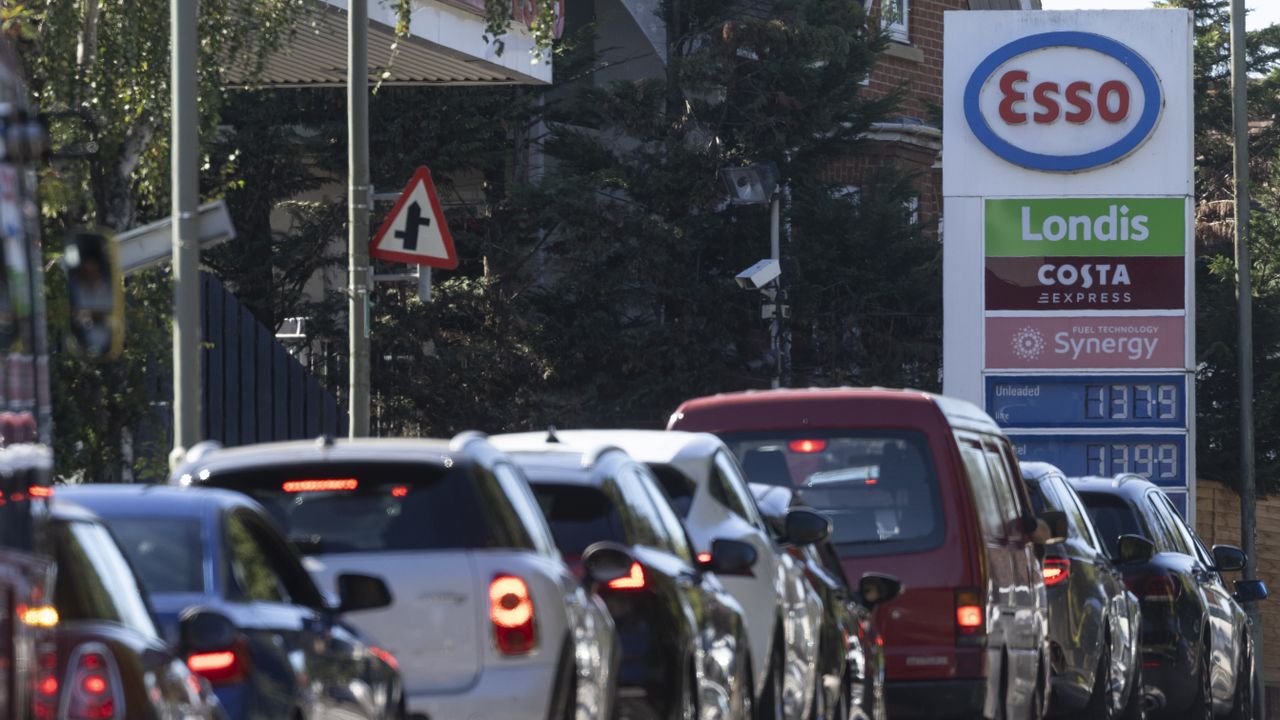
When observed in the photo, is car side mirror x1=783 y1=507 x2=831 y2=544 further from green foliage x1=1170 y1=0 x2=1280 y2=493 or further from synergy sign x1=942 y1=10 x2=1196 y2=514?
green foliage x1=1170 y1=0 x2=1280 y2=493

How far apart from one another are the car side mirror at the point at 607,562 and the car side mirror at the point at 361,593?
3.69 feet

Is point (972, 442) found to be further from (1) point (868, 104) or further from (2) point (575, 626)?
(1) point (868, 104)

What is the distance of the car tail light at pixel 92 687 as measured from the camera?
564cm

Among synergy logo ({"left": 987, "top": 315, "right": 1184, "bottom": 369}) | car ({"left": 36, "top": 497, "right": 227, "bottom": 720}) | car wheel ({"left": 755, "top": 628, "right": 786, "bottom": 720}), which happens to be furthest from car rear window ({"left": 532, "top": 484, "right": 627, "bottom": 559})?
synergy logo ({"left": 987, "top": 315, "right": 1184, "bottom": 369})

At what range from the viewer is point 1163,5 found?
41062mm

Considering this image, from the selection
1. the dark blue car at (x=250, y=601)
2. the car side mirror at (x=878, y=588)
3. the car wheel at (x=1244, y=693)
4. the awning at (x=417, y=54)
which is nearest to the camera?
the dark blue car at (x=250, y=601)

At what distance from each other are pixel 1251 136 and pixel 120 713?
3774 cm

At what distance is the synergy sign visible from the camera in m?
26.9

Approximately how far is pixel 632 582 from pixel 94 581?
349cm

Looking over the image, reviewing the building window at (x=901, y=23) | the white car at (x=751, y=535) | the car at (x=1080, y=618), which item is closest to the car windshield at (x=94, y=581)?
the white car at (x=751, y=535)

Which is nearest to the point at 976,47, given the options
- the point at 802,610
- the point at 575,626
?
the point at 802,610

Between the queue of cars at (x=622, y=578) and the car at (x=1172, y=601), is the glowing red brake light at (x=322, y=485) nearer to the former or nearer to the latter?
the queue of cars at (x=622, y=578)

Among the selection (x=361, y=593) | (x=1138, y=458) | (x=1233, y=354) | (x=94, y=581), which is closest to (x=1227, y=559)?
(x=1138, y=458)

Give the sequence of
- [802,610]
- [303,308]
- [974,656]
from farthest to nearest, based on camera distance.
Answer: [303,308]
[974,656]
[802,610]
